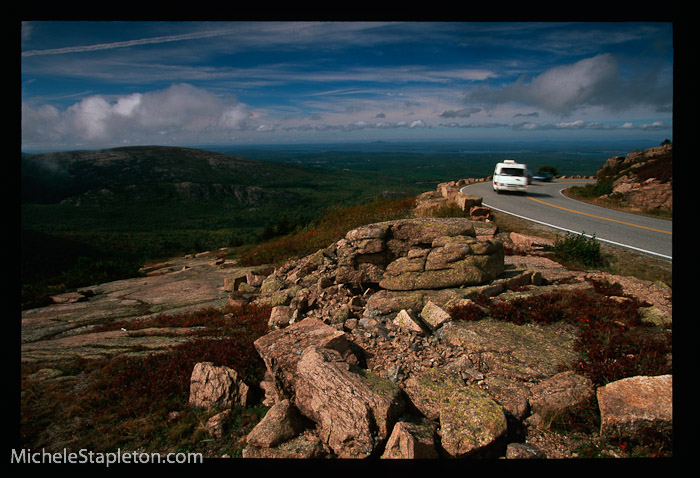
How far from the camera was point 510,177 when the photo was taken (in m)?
28.6

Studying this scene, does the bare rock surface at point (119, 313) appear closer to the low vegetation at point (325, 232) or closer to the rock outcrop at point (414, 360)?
the low vegetation at point (325, 232)

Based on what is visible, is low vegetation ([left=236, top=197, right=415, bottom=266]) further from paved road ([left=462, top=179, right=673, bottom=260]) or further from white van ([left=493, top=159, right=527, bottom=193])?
white van ([left=493, top=159, right=527, bottom=193])

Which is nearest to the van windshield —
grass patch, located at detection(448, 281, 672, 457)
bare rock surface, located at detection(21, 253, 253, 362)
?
grass patch, located at detection(448, 281, 672, 457)

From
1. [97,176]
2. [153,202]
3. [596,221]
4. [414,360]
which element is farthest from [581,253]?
[97,176]

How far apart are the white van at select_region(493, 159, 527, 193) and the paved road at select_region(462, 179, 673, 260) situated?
2.08m

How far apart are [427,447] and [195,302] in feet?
32.2

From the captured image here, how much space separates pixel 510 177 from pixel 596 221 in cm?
1160

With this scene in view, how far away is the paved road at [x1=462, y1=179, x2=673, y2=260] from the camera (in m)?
13.5

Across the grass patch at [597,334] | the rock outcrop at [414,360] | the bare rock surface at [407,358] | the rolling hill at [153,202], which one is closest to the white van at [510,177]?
the bare rock surface at [407,358]

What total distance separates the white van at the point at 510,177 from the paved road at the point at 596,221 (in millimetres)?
2076

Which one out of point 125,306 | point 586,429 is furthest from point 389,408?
point 125,306

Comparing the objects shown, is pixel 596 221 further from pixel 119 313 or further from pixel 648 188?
pixel 119 313

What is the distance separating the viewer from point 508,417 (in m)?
3.94
